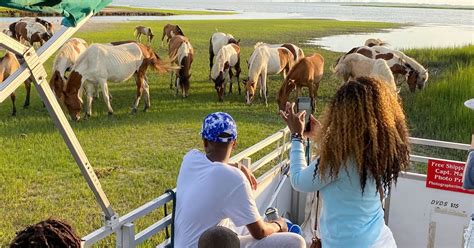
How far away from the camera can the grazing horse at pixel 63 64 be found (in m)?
9.98

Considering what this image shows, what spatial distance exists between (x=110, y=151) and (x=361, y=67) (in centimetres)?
604

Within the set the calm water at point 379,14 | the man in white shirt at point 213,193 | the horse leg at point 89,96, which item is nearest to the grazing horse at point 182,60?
the horse leg at point 89,96

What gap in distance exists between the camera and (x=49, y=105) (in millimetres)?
2203

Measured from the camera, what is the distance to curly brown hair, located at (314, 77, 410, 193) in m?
2.38

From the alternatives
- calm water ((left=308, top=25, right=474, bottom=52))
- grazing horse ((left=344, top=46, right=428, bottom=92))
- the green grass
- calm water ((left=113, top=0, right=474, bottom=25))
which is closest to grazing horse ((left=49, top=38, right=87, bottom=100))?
the green grass

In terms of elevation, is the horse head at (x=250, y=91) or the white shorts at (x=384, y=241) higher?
the white shorts at (x=384, y=241)

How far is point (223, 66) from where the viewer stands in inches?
492

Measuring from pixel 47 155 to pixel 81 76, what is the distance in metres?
2.81

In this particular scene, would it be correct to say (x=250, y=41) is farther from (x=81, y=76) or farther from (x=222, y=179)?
(x=222, y=179)

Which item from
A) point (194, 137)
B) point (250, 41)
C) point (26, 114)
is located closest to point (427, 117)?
point (194, 137)

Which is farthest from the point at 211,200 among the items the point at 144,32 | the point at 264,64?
the point at 144,32

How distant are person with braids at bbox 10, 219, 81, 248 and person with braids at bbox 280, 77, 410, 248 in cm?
112

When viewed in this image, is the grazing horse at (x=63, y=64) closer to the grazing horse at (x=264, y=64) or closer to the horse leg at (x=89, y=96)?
the horse leg at (x=89, y=96)

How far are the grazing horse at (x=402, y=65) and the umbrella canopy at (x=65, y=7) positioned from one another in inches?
457
